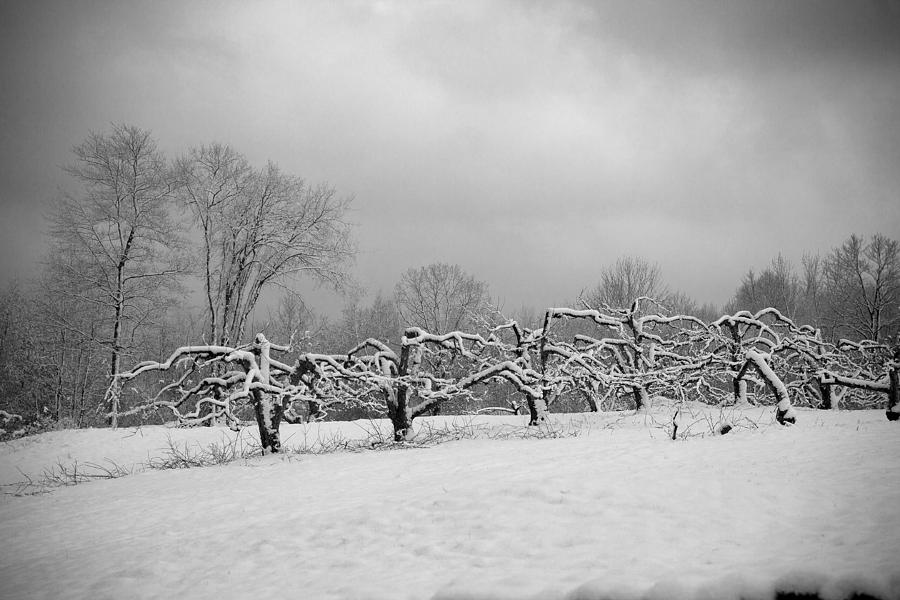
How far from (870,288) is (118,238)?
1666 inches

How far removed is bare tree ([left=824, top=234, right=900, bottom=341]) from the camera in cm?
2931

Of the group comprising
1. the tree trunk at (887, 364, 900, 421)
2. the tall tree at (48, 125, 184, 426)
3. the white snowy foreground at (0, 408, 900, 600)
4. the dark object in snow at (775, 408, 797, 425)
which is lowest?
the white snowy foreground at (0, 408, 900, 600)

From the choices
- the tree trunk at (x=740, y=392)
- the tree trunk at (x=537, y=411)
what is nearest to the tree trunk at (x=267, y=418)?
the tree trunk at (x=537, y=411)

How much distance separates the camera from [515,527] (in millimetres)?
4500

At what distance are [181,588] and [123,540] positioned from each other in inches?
73.9

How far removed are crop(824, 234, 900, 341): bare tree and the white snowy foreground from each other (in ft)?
95.9

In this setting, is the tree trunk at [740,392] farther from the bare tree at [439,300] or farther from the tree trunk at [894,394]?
the bare tree at [439,300]

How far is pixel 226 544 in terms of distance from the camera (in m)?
5.00

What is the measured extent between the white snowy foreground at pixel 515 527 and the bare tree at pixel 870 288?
2923 centimetres

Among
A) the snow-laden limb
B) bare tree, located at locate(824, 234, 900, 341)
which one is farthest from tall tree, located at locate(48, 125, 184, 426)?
bare tree, located at locate(824, 234, 900, 341)

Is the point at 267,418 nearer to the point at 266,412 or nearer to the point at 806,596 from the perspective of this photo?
the point at 266,412

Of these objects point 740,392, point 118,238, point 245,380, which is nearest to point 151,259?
point 118,238

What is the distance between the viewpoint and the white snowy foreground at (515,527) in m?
3.23

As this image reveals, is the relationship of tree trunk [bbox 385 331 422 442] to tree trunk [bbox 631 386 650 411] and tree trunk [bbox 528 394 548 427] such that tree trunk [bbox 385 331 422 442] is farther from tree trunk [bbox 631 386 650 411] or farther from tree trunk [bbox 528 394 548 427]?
tree trunk [bbox 631 386 650 411]
